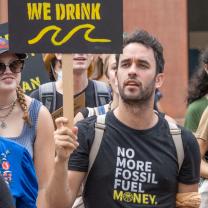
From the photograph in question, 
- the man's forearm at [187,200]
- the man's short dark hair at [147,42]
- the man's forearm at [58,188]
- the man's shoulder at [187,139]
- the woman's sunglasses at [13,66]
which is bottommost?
the man's forearm at [187,200]

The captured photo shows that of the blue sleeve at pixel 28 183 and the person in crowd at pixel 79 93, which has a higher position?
the person in crowd at pixel 79 93

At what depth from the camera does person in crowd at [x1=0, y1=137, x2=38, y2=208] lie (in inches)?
186

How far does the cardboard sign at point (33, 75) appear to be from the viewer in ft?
27.9

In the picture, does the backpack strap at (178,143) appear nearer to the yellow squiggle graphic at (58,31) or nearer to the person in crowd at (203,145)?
the yellow squiggle graphic at (58,31)

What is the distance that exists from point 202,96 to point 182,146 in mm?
2444

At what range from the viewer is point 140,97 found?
5.27 metres

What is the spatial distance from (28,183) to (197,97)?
302 cm

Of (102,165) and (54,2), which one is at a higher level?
(54,2)

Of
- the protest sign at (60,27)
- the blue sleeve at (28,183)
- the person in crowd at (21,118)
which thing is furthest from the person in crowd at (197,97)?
the blue sleeve at (28,183)

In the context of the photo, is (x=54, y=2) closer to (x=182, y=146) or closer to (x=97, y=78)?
(x=182, y=146)

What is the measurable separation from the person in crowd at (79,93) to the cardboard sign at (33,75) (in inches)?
30.0

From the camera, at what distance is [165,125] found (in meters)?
5.40

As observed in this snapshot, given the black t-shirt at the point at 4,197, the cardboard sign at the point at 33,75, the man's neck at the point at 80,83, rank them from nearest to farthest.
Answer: the black t-shirt at the point at 4,197
the man's neck at the point at 80,83
the cardboard sign at the point at 33,75

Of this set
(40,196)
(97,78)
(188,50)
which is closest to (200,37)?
(188,50)
